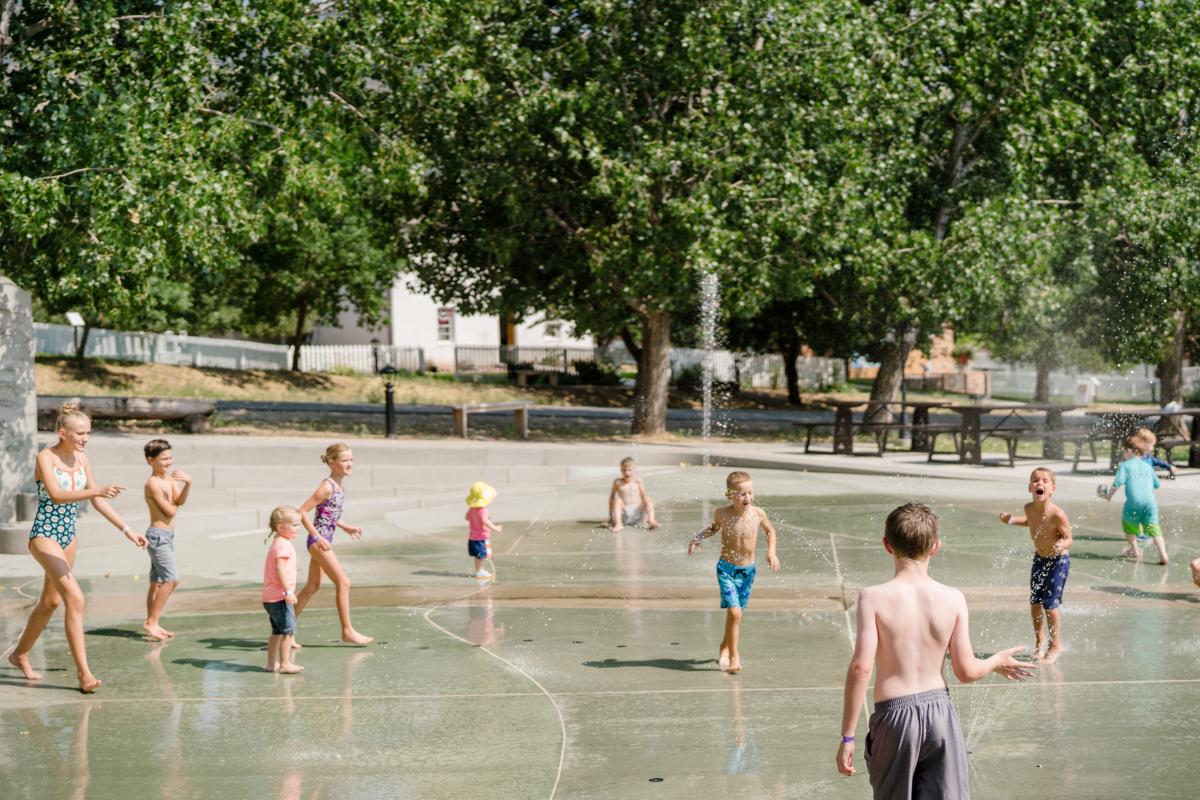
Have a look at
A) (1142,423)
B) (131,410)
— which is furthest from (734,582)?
(1142,423)

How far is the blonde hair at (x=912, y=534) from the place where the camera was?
16.0 ft

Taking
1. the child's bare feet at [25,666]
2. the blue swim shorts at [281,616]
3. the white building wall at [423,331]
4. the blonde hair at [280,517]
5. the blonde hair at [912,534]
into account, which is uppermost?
the white building wall at [423,331]

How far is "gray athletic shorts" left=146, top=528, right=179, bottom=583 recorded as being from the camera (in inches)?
385

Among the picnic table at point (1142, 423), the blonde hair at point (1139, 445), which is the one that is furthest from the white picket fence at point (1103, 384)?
the blonde hair at point (1139, 445)

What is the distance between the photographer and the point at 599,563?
43.4 ft

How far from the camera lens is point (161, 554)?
9820mm

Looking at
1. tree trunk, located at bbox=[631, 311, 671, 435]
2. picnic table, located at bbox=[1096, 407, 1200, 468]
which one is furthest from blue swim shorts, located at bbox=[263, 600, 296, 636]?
tree trunk, located at bbox=[631, 311, 671, 435]

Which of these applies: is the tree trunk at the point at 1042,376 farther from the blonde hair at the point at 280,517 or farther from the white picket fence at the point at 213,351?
the blonde hair at the point at 280,517

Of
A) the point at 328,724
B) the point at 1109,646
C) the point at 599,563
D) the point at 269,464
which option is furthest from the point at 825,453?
the point at 328,724

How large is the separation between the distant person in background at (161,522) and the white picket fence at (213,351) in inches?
1543

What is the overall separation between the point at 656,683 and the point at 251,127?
18044mm

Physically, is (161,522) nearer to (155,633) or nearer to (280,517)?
(155,633)

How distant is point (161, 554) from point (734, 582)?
4034 millimetres

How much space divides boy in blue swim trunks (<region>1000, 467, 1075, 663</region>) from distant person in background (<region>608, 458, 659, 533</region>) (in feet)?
21.2
